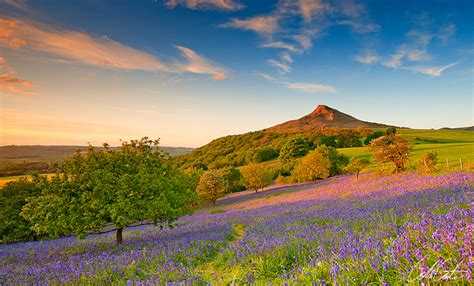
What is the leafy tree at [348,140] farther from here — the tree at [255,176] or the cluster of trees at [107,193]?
the cluster of trees at [107,193]

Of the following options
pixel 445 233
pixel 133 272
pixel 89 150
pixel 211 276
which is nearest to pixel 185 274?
pixel 211 276

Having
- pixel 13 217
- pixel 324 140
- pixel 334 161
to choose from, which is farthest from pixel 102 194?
pixel 324 140

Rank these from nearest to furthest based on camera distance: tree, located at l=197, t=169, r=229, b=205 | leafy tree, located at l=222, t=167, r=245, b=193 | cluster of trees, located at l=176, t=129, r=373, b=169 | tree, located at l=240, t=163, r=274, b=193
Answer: tree, located at l=197, t=169, r=229, b=205, tree, located at l=240, t=163, r=274, b=193, leafy tree, located at l=222, t=167, r=245, b=193, cluster of trees, located at l=176, t=129, r=373, b=169

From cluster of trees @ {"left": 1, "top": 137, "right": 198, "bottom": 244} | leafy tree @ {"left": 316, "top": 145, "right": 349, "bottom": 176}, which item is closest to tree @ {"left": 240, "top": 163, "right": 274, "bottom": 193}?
leafy tree @ {"left": 316, "top": 145, "right": 349, "bottom": 176}

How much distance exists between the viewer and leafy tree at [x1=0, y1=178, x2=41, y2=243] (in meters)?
20.9

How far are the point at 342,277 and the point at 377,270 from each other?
19.0 inches

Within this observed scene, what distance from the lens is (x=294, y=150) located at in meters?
69.1

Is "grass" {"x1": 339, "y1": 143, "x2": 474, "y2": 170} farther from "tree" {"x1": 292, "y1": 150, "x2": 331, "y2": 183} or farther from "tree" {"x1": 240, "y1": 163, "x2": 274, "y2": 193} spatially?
"tree" {"x1": 240, "y1": 163, "x2": 274, "y2": 193}

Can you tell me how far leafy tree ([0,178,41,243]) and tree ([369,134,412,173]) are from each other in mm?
29802

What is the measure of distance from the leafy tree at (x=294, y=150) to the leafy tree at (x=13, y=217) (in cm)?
5408

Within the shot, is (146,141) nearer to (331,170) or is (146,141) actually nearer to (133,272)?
(133,272)

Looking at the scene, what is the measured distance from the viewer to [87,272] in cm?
678

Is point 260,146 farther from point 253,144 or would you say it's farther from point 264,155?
point 264,155

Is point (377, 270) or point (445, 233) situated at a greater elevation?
point (445, 233)
